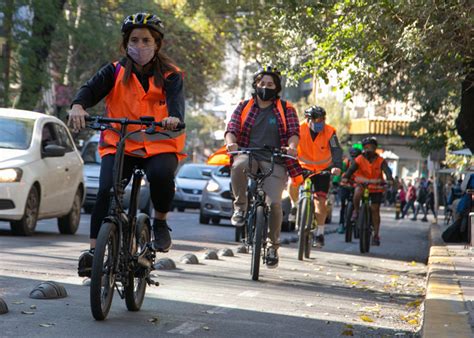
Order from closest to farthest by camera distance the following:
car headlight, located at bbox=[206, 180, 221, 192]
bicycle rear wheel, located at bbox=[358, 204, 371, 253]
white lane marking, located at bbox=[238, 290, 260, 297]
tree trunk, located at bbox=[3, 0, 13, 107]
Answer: white lane marking, located at bbox=[238, 290, 260, 297] < bicycle rear wheel, located at bbox=[358, 204, 371, 253] < tree trunk, located at bbox=[3, 0, 13, 107] < car headlight, located at bbox=[206, 180, 221, 192]

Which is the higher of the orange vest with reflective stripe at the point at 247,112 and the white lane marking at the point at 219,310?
the orange vest with reflective stripe at the point at 247,112

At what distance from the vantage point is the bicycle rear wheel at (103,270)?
6.82m

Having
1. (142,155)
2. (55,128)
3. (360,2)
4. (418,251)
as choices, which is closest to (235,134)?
(360,2)

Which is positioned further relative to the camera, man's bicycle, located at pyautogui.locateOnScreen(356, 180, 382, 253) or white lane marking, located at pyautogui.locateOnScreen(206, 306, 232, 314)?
man's bicycle, located at pyautogui.locateOnScreen(356, 180, 382, 253)

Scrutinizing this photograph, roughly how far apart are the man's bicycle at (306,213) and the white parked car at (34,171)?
10.5 feet

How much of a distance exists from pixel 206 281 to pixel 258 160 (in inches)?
59.8

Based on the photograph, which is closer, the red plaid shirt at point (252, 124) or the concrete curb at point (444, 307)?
the concrete curb at point (444, 307)

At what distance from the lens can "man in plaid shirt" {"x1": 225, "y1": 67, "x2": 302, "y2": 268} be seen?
1167 centimetres

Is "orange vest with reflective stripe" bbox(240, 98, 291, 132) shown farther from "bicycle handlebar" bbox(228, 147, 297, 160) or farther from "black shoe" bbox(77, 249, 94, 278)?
"black shoe" bbox(77, 249, 94, 278)

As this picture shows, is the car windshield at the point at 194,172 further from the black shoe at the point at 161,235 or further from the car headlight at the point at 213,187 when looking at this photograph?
the black shoe at the point at 161,235

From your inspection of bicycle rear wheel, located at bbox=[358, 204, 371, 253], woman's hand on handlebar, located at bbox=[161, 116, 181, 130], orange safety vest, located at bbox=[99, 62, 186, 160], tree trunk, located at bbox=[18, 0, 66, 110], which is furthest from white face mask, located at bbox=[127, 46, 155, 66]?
tree trunk, located at bbox=[18, 0, 66, 110]

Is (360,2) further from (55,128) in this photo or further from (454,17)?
(55,128)

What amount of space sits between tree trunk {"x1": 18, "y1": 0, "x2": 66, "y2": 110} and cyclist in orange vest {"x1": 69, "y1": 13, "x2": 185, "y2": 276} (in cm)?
1885

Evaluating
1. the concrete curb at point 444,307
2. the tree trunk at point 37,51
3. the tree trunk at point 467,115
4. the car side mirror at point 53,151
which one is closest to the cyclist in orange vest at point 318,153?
the concrete curb at point 444,307
